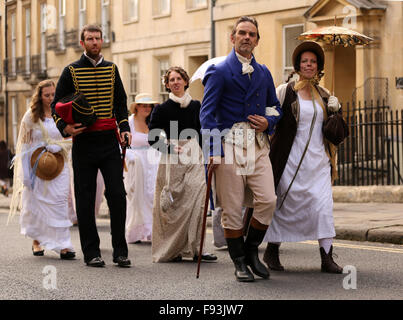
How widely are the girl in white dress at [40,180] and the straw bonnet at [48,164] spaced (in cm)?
3

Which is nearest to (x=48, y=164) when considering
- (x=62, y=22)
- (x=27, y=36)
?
(x=62, y=22)

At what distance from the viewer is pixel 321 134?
805cm

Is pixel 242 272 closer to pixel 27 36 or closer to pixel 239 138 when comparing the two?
pixel 239 138

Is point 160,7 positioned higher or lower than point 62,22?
lower

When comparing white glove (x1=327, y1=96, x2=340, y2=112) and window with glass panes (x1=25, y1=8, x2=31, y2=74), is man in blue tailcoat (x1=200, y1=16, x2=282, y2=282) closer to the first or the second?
white glove (x1=327, y1=96, x2=340, y2=112)

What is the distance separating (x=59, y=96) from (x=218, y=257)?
7.35 feet

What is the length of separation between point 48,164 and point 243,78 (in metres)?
3.11

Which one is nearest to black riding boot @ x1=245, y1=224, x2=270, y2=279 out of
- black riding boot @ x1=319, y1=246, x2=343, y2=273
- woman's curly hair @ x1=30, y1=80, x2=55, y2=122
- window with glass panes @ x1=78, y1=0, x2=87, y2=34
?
black riding boot @ x1=319, y1=246, x2=343, y2=273

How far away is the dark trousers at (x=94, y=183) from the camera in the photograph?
28.4ft

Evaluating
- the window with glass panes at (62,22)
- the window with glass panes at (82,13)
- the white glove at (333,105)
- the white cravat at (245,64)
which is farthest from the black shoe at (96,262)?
the window with glass panes at (62,22)

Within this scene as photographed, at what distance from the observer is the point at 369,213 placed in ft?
42.9

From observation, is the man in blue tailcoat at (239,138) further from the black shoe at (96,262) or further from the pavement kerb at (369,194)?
the pavement kerb at (369,194)

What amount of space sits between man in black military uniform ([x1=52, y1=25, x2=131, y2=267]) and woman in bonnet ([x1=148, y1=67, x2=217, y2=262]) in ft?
1.86
